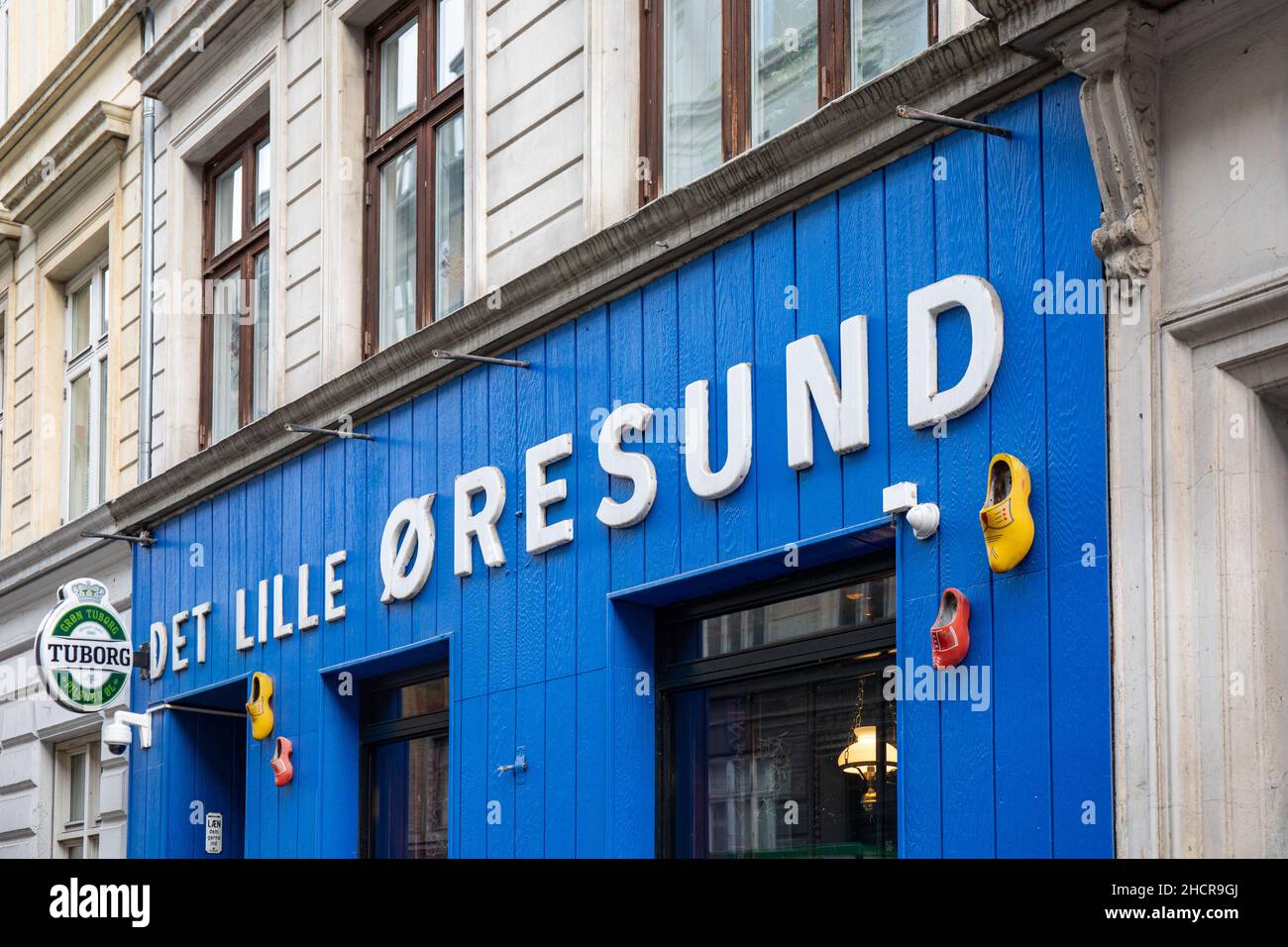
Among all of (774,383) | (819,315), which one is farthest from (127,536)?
(819,315)

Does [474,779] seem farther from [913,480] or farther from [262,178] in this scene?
[262,178]

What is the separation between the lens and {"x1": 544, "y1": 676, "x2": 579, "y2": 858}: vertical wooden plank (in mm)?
11016

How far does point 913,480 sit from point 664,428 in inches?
83.5

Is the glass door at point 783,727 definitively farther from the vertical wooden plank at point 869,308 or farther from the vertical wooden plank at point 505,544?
the vertical wooden plank at point 505,544

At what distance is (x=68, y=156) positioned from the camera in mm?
19922

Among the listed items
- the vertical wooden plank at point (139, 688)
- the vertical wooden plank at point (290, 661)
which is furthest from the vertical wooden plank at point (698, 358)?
the vertical wooden plank at point (139, 688)

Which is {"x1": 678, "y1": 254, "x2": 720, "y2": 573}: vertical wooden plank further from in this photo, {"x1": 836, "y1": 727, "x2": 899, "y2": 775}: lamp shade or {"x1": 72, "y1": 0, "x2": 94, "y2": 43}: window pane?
{"x1": 72, "y1": 0, "x2": 94, "y2": 43}: window pane

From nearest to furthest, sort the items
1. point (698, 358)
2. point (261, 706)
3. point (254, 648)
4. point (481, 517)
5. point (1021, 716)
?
point (1021, 716)
point (698, 358)
point (481, 517)
point (261, 706)
point (254, 648)

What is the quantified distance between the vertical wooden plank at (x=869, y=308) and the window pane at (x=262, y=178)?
7861 mm

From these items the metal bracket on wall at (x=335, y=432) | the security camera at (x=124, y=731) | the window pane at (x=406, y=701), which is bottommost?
the security camera at (x=124, y=731)

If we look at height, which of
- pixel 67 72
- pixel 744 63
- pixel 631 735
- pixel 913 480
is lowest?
pixel 631 735

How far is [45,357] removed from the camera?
21016 mm

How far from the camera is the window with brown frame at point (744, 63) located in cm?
973
